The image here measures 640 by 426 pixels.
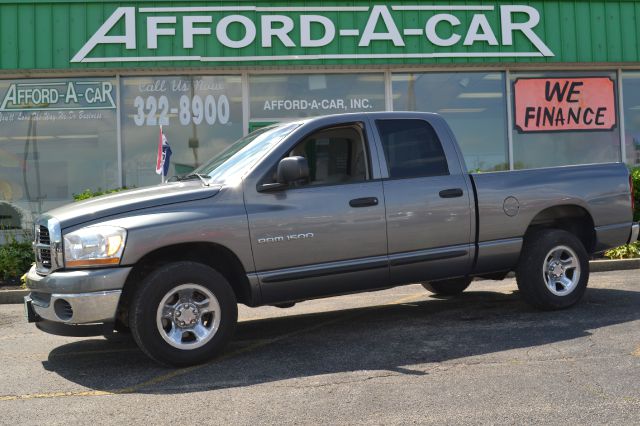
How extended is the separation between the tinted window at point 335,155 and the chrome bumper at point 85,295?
1.82m

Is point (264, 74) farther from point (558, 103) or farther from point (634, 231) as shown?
point (634, 231)

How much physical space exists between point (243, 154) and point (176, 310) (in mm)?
1564

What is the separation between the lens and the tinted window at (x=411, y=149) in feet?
20.4

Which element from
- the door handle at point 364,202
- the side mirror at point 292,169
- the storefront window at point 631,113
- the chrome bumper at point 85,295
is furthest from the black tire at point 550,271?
the storefront window at point 631,113

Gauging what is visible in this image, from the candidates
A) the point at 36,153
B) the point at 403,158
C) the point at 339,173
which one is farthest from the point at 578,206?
the point at 36,153

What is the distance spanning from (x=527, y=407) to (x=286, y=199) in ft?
8.08

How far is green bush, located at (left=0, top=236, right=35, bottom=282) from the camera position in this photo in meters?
10.1

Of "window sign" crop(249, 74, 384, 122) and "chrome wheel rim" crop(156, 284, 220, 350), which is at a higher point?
"window sign" crop(249, 74, 384, 122)

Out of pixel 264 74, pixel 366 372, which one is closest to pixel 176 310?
pixel 366 372

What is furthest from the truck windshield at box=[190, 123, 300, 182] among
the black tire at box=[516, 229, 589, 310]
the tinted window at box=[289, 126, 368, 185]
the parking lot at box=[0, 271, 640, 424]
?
the black tire at box=[516, 229, 589, 310]

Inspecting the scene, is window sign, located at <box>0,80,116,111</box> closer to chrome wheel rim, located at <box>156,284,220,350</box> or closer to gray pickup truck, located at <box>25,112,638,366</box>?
gray pickup truck, located at <box>25,112,638,366</box>

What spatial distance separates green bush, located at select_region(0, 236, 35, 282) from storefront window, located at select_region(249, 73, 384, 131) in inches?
178

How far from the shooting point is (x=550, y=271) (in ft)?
22.2

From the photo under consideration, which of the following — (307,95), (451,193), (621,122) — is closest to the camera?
(451,193)
